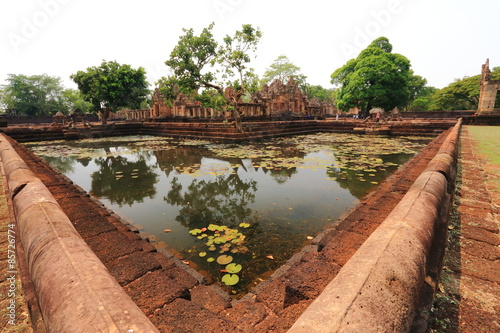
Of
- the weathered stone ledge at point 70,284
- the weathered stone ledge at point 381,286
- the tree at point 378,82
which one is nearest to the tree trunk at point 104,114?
the tree at point 378,82

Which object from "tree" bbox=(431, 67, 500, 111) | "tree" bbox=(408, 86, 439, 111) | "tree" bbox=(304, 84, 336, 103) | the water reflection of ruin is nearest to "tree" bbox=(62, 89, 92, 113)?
the water reflection of ruin

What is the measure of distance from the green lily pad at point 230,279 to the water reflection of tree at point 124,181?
2812 mm

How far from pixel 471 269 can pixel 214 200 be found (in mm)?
3418

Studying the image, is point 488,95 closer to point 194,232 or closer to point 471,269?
point 471,269

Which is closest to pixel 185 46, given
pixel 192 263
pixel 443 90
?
pixel 192 263

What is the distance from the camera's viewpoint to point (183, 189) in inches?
191

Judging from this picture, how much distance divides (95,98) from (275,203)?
993 inches

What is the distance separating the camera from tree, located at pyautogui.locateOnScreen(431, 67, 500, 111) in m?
28.2

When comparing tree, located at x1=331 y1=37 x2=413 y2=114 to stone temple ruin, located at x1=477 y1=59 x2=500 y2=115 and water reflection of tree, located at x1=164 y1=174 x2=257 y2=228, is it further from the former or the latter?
water reflection of tree, located at x1=164 y1=174 x2=257 y2=228

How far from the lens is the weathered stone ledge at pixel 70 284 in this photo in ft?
2.65

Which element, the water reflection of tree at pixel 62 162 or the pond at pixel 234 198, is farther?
the water reflection of tree at pixel 62 162

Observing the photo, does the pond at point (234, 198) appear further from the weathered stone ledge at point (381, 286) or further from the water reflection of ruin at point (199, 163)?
the weathered stone ledge at point (381, 286)

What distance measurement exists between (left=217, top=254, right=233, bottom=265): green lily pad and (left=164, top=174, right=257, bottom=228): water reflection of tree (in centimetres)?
78

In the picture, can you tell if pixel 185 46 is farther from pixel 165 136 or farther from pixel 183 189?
pixel 183 189
